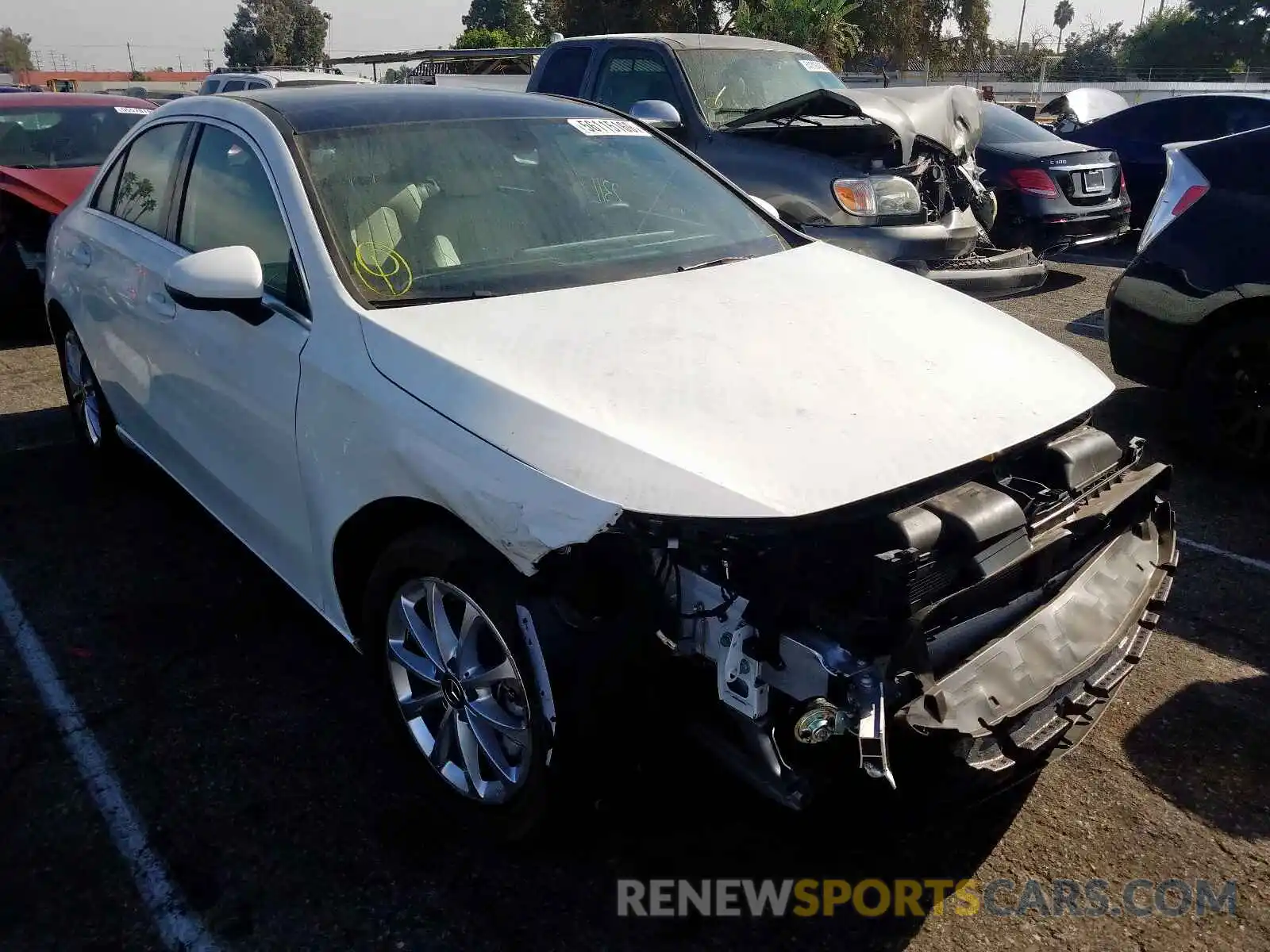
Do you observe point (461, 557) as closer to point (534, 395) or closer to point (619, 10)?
point (534, 395)

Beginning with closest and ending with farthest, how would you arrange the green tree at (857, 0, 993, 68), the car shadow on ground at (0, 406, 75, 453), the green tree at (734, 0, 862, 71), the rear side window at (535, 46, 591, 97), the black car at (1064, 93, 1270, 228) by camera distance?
1. the car shadow on ground at (0, 406, 75, 453)
2. the rear side window at (535, 46, 591, 97)
3. the black car at (1064, 93, 1270, 228)
4. the green tree at (734, 0, 862, 71)
5. the green tree at (857, 0, 993, 68)

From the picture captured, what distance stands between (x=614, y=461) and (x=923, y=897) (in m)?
1.28

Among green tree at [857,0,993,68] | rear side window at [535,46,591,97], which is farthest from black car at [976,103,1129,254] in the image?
green tree at [857,0,993,68]

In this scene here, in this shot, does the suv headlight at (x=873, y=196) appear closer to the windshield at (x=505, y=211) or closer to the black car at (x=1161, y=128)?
the windshield at (x=505, y=211)

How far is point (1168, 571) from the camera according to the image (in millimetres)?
2760

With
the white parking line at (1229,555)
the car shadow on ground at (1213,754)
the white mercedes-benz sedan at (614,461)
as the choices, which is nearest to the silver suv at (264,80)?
the white mercedes-benz sedan at (614,461)

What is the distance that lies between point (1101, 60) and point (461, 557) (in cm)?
7951

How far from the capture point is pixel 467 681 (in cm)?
250

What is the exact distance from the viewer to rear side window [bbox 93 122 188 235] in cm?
384

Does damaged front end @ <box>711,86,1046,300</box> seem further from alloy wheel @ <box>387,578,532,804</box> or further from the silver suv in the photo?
the silver suv

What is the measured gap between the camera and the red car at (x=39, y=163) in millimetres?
7207

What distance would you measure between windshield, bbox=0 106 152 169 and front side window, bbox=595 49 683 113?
344cm

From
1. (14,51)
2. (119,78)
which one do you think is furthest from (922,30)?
(14,51)

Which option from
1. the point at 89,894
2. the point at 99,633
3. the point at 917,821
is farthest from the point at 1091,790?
the point at 99,633
